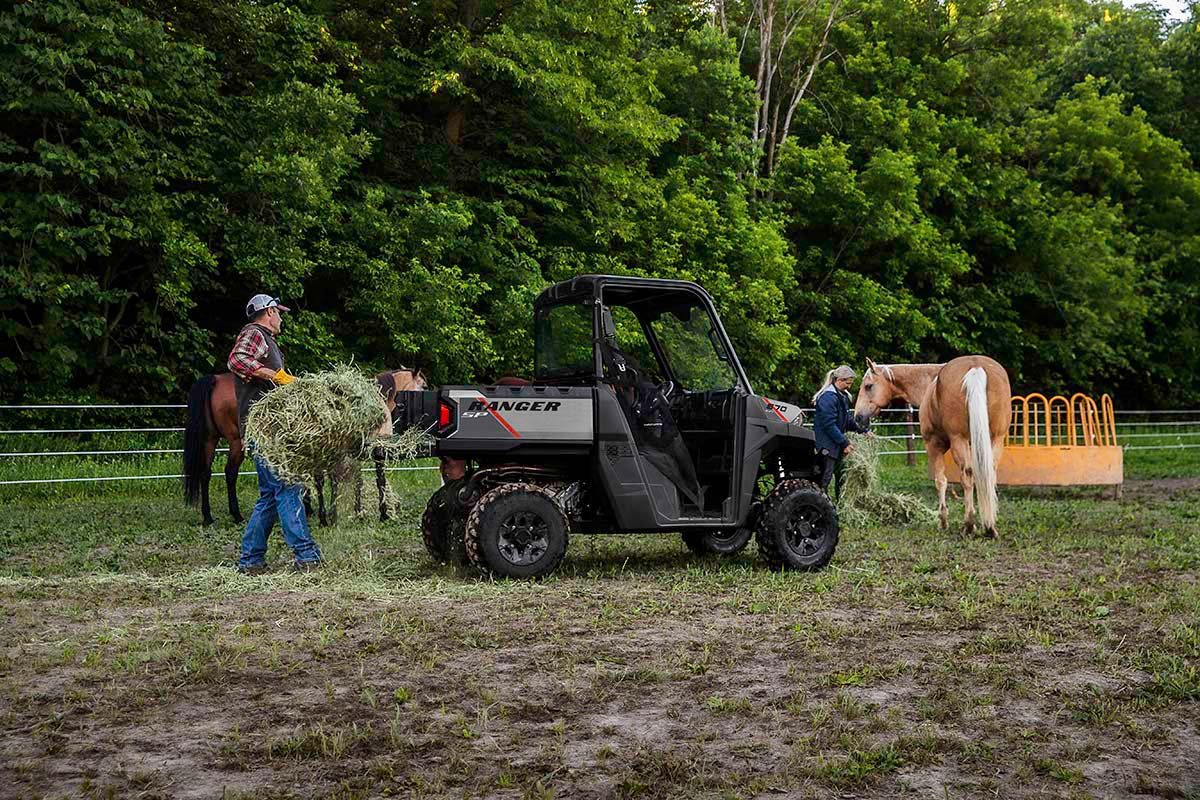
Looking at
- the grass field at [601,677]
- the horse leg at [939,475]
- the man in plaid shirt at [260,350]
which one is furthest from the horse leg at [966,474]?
the man in plaid shirt at [260,350]

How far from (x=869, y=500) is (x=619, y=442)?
232 inches

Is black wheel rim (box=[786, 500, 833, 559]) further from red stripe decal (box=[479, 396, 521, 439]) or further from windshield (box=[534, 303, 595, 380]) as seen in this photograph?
red stripe decal (box=[479, 396, 521, 439])

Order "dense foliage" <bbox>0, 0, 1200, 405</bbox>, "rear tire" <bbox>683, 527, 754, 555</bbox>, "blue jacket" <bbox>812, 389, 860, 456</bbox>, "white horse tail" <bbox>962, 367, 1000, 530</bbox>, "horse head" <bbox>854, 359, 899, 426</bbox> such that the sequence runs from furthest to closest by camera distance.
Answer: "dense foliage" <bbox>0, 0, 1200, 405</bbox>, "horse head" <bbox>854, 359, 899, 426</bbox>, "blue jacket" <bbox>812, 389, 860, 456</bbox>, "white horse tail" <bbox>962, 367, 1000, 530</bbox>, "rear tire" <bbox>683, 527, 754, 555</bbox>

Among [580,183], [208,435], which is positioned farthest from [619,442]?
[580,183]

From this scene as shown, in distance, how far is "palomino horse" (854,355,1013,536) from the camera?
11234mm

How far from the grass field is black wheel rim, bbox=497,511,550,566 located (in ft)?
Result: 0.81

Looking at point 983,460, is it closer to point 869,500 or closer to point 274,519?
point 869,500

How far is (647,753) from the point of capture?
437 centimetres

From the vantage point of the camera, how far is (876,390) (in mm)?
13406

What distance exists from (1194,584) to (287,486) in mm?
6479

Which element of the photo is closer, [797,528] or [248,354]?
[248,354]

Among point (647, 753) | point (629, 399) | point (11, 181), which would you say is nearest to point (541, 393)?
point (629, 399)

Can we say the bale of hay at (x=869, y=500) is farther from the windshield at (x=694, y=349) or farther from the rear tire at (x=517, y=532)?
the rear tire at (x=517, y=532)

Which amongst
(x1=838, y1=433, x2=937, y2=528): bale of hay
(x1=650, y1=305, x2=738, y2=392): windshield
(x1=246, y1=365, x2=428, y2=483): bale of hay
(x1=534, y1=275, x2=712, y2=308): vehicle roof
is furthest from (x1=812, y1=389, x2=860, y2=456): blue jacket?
(x1=246, y1=365, x2=428, y2=483): bale of hay
